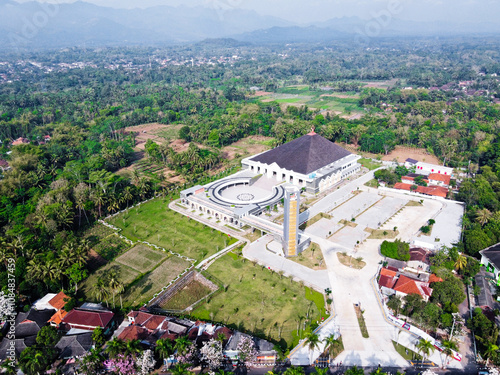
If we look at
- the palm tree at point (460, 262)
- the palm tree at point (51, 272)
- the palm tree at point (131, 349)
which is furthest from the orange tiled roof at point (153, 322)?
the palm tree at point (460, 262)

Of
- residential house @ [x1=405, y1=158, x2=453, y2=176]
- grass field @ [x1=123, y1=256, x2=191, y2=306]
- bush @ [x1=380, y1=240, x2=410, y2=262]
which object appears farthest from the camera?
residential house @ [x1=405, y1=158, x2=453, y2=176]

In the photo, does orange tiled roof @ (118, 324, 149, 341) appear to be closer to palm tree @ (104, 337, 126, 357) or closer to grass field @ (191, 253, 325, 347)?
palm tree @ (104, 337, 126, 357)

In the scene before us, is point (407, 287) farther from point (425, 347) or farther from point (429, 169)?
point (429, 169)

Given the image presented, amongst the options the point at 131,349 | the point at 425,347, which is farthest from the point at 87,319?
the point at 425,347

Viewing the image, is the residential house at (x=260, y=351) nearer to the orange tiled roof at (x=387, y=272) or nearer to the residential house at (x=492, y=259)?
the orange tiled roof at (x=387, y=272)

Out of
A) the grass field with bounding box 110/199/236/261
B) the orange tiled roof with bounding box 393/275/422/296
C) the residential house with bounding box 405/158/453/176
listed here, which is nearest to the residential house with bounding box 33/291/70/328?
the grass field with bounding box 110/199/236/261
